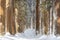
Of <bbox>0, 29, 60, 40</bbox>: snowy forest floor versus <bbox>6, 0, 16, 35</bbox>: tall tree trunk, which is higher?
<bbox>6, 0, 16, 35</bbox>: tall tree trunk

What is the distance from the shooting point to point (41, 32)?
1.96 metres

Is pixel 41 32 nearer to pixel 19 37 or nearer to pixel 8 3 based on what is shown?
pixel 19 37

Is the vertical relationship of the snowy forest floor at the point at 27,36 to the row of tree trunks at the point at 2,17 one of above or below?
below

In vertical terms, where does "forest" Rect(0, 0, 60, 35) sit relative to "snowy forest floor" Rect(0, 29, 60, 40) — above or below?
above

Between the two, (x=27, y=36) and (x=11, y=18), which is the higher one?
(x=11, y=18)

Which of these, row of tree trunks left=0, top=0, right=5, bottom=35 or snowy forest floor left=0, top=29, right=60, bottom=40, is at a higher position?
row of tree trunks left=0, top=0, right=5, bottom=35

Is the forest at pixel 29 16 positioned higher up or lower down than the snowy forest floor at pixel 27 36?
higher up

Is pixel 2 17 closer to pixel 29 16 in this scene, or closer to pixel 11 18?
pixel 11 18

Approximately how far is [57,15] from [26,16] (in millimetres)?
379

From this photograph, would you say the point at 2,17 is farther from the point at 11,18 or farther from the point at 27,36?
the point at 27,36

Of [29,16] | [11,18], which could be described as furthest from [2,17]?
[29,16]

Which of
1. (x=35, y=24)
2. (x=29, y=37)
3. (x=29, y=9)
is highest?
(x=29, y=9)

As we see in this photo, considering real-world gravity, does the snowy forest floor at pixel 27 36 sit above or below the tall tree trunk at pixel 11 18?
below

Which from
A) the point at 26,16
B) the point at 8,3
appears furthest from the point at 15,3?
the point at 26,16
